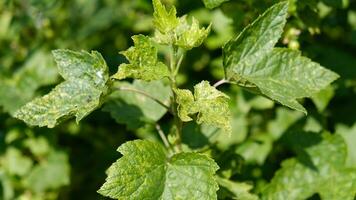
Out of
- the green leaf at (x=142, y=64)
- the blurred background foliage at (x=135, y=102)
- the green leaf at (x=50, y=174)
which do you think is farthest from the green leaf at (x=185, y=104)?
the green leaf at (x=50, y=174)

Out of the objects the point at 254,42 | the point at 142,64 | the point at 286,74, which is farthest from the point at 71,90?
the point at 286,74

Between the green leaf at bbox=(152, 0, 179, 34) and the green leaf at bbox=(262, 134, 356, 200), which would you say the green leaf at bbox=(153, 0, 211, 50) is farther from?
the green leaf at bbox=(262, 134, 356, 200)

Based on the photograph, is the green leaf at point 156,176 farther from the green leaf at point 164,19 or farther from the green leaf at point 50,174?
the green leaf at point 50,174

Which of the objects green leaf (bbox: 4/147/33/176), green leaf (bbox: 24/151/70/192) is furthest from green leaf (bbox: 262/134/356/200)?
green leaf (bbox: 4/147/33/176)

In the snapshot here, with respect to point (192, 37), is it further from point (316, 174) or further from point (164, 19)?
point (316, 174)

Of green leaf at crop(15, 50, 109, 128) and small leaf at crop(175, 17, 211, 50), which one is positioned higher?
small leaf at crop(175, 17, 211, 50)
